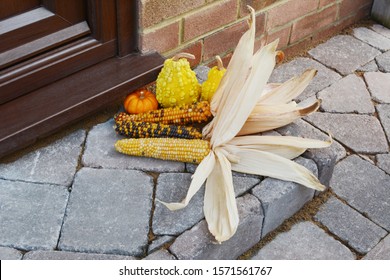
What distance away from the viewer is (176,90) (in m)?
2.56

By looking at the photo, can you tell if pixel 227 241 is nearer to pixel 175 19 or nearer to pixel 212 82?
pixel 212 82

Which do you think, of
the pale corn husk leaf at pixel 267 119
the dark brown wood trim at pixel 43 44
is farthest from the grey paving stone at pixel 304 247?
the dark brown wood trim at pixel 43 44

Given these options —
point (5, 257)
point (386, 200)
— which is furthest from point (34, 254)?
point (386, 200)

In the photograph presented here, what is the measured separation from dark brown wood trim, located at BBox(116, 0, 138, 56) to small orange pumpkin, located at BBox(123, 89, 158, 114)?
234mm

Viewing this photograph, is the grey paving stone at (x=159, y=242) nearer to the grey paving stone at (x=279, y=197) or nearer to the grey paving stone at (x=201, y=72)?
the grey paving stone at (x=279, y=197)

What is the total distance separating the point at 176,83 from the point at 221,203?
61 cm

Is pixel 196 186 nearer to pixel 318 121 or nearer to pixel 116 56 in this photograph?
pixel 116 56

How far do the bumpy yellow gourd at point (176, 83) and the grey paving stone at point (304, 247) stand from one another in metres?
0.71

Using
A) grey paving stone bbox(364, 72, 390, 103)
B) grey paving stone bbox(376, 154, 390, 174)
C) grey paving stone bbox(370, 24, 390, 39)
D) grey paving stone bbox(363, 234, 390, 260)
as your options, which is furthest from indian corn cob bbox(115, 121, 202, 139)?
grey paving stone bbox(370, 24, 390, 39)

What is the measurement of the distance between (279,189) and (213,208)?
0.28 meters

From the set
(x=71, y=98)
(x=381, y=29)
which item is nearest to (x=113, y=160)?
(x=71, y=98)

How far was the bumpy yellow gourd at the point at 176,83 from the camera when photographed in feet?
8.37

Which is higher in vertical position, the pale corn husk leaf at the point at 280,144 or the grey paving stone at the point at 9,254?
the pale corn husk leaf at the point at 280,144

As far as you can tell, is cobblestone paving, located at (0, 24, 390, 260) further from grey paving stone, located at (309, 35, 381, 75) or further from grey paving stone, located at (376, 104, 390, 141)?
grey paving stone, located at (309, 35, 381, 75)
